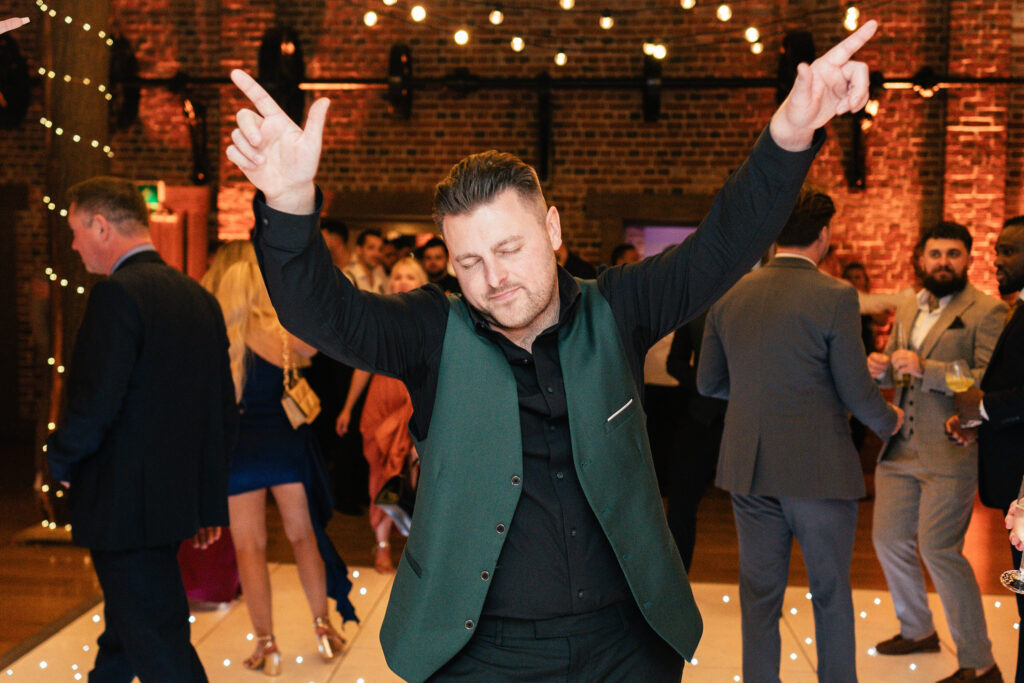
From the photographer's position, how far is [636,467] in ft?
5.51

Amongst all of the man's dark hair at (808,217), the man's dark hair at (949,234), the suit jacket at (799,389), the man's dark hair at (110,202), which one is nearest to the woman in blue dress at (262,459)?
the man's dark hair at (110,202)

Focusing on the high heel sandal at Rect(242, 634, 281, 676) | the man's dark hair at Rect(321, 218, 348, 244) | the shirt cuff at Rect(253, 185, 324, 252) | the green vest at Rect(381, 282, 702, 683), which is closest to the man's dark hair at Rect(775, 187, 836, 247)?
the green vest at Rect(381, 282, 702, 683)

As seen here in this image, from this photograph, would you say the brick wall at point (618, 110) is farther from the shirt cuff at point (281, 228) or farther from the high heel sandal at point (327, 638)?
the shirt cuff at point (281, 228)

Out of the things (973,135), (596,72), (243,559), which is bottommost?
(243,559)

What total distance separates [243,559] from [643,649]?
2.26 meters

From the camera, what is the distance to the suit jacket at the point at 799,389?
10.0 ft

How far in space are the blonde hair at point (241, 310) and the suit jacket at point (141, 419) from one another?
1.93ft

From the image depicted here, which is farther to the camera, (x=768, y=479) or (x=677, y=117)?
(x=677, y=117)

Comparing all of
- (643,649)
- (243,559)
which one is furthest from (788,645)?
(643,649)

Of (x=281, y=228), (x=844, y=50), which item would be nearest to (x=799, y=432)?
(x=844, y=50)

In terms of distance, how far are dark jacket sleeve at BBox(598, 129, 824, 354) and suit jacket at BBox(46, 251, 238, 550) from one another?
1.57 meters

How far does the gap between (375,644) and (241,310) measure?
140cm

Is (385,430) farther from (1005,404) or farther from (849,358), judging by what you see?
(1005,404)

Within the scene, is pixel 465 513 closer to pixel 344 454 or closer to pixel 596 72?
pixel 344 454
